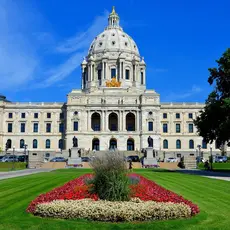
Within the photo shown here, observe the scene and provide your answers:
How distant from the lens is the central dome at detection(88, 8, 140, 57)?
129 m

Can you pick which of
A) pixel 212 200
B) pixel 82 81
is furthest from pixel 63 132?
pixel 212 200

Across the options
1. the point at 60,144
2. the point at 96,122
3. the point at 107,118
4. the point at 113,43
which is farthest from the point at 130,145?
the point at 113,43

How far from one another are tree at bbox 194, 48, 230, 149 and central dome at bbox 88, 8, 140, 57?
80.2 meters

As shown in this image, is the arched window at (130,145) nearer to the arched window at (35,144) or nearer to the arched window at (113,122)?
the arched window at (113,122)

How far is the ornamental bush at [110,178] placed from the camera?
55.2ft

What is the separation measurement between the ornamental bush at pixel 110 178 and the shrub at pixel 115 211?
1385 millimetres

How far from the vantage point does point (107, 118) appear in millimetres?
104812

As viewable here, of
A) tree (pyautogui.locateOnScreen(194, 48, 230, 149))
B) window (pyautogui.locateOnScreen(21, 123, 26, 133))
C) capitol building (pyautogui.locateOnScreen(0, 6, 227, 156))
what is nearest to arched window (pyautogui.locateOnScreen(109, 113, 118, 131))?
capitol building (pyautogui.locateOnScreen(0, 6, 227, 156))

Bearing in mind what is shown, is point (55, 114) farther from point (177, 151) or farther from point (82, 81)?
point (177, 151)

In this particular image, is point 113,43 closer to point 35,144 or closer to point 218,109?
point 35,144

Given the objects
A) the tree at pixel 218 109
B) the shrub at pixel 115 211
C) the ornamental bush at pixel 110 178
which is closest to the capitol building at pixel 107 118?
the tree at pixel 218 109

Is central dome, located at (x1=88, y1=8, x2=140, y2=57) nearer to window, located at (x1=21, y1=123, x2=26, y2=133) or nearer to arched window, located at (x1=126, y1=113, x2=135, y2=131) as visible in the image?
arched window, located at (x1=126, y1=113, x2=135, y2=131)

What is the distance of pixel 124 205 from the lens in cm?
1500

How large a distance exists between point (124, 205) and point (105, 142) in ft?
289
